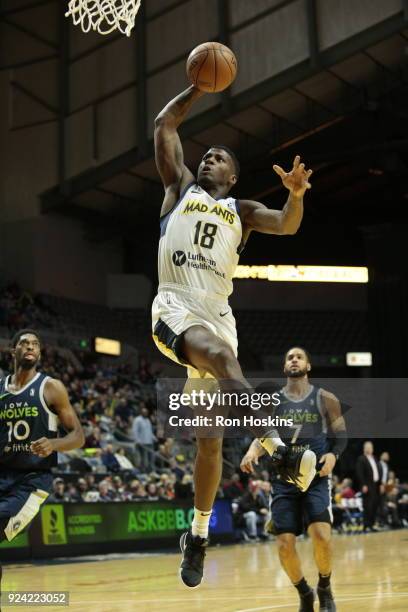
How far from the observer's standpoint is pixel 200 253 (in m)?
5.95

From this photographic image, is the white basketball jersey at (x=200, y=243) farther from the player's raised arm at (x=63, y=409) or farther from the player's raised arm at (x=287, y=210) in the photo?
the player's raised arm at (x=63, y=409)

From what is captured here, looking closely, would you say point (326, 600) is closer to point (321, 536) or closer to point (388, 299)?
point (321, 536)

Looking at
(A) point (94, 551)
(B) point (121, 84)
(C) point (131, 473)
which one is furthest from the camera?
(B) point (121, 84)

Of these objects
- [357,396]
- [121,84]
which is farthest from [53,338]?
[357,396]

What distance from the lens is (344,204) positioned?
33.9 metres

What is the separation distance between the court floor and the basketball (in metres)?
4.57

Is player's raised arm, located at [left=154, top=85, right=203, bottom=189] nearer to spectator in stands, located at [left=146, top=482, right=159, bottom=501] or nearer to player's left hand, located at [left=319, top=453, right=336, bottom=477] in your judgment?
player's left hand, located at [left=319, top=453, right=336, bottom=477]

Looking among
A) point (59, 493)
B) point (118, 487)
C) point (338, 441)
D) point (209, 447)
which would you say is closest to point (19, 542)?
point (59, 493)

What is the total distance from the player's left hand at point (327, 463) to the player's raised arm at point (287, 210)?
2.50 meters

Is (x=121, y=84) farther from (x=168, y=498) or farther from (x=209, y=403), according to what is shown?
(x=209, y=403)

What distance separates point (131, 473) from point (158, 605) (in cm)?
1065

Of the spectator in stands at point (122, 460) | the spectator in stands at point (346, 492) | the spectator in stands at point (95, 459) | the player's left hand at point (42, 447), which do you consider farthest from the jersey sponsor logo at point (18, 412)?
the spectator in stands at point (346, 492)

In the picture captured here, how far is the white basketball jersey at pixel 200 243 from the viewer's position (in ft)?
19.5

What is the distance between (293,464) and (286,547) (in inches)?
108
